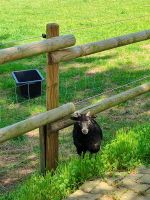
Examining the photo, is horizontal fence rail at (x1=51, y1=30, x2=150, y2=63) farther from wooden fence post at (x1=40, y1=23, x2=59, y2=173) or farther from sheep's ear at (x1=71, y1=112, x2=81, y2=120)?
sheep's ear at (x1=71, y1=112, x2=81, y2=120)

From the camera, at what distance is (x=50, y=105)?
16.3 feet

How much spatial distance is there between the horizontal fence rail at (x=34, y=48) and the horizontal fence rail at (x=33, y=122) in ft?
2.15

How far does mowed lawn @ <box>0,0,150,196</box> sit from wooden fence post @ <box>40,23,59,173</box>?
0.62 metres

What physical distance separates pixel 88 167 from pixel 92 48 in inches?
53.7

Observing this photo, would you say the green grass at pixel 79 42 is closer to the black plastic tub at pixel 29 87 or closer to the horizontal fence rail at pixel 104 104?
the black plastic tub at pixel 29 87

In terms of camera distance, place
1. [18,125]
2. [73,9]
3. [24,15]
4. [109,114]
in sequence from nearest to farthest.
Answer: [18,125]
[109,114]
[24,15]
[73,9]

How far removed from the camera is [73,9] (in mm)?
18109

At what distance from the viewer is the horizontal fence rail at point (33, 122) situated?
4.44m

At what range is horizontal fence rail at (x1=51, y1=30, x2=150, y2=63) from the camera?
4828mm

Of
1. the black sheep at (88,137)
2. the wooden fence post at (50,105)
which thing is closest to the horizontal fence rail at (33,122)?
the wooden fence post at (50,105)

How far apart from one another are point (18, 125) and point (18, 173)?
1.22 m

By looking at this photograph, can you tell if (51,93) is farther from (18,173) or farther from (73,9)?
(73,9)

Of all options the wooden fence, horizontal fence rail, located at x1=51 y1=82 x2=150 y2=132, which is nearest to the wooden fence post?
the wooden fence

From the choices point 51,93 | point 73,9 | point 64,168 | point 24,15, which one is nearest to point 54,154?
point 64,168
